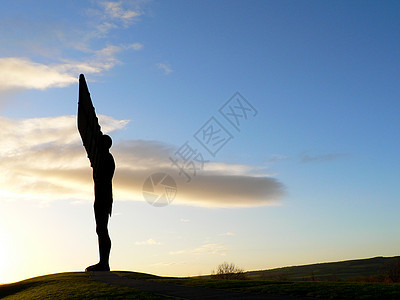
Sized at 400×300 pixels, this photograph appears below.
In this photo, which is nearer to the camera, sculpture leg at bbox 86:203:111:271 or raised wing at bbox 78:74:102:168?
raised wing at bbox 78:74:102:168

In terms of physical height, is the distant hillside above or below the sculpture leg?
below

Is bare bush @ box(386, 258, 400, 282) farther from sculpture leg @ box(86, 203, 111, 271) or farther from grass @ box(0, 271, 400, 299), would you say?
sculpture leg @ box(86, 203, 111, 271)

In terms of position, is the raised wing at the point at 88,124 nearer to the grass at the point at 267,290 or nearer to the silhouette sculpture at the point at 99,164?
the silhouette sculpture at the point at 99,164

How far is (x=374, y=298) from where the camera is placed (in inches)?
380

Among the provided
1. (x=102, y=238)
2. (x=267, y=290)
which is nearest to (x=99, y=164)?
(x=102, y=238)

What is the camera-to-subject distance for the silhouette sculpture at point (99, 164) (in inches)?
835

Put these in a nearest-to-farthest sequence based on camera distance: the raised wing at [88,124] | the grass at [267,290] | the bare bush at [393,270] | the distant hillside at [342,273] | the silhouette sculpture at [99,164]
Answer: the grass at [267,290] → the raised wing at [88,124] → the silhouette sculpture at [99,164] → the bare bush at [393,270] → the distant hillside at [342,273]

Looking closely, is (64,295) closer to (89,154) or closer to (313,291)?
(313,291)

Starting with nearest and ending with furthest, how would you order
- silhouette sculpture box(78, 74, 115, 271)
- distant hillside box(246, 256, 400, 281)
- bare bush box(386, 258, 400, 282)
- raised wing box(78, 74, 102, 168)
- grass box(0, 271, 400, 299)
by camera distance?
grass box(0, 271, 400, 299) < raised wing box(78, 74, 102, 168) < silhouette sculpture box(78, 74, 115, 271) < bare bush box(386, 258, 400, 282) < distant hillside box(246, 256, 400, 281)

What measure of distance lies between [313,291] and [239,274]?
1341 centimetres

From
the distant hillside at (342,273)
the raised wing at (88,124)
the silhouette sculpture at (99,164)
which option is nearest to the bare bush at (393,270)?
the distant hillside at (342,273)

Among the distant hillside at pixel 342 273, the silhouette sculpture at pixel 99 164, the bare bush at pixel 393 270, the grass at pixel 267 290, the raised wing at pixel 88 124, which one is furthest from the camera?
the distant hillside at pixel 342 273

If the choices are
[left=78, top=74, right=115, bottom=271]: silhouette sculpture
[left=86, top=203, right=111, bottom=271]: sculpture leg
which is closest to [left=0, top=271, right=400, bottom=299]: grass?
[left=86, top=203, right=111, bottom=271]: sculpture leg

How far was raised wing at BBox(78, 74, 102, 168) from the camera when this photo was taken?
21.0 metres
